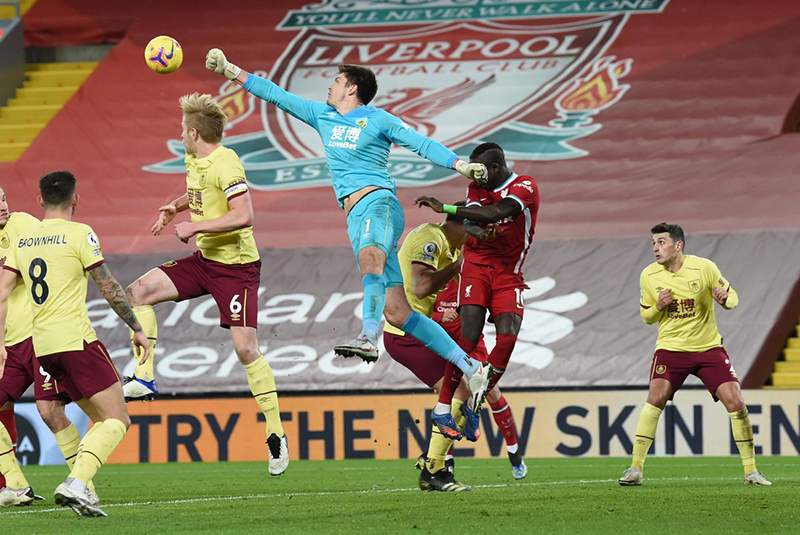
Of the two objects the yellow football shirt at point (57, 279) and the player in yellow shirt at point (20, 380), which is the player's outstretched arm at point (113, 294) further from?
the player in yellow shirt at point (20, 380)

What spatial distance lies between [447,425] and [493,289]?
1.22 metres

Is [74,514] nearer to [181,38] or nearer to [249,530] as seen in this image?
[249,530]

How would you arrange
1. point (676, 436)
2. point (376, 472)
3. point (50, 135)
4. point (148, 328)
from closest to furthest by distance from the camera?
1. point (148, 328)
2. point (376, 472)
3. point (676, 436)
4. point (50, 135)

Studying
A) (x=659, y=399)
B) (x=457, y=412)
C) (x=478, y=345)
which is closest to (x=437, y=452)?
(x=457, y=412)

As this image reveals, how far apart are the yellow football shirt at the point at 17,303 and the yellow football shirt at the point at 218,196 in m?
1.24

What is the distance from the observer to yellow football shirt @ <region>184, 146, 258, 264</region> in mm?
8492

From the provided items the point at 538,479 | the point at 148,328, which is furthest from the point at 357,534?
the point at 538,479

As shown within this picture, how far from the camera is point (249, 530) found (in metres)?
6.51

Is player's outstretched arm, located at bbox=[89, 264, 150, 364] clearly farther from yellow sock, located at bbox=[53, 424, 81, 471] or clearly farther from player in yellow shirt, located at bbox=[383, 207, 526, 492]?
player in yellow shirt, located at bbox=[383, 207, 526, 492]

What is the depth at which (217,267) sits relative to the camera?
871 centimetres

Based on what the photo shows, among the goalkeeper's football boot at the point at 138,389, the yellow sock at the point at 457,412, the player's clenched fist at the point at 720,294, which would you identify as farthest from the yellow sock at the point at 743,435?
the goalkeeper's football boot at the point at 138,389

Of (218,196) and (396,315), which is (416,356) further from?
(218,196)

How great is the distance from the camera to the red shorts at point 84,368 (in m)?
7.10

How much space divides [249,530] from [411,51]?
1567 cm
